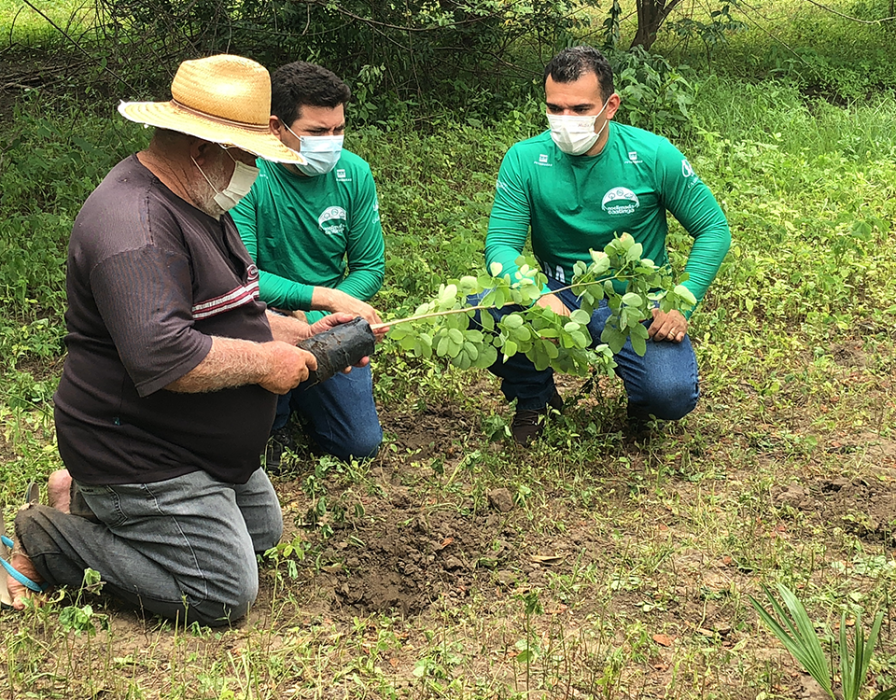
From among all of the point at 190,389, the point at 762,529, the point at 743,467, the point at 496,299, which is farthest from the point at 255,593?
the point at 743,467

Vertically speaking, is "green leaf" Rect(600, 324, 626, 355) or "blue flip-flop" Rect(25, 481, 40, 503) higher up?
"green leaf" Rect(600, 324, 626, 355)

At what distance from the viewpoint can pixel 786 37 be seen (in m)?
11.8

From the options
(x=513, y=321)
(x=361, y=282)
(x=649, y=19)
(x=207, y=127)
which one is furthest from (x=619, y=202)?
(x=649, y=19)

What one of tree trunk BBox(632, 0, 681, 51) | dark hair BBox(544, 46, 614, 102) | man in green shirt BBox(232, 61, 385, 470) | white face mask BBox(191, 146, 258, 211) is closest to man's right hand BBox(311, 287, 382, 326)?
man in green shirt BBox(232, 61, 385, 470)

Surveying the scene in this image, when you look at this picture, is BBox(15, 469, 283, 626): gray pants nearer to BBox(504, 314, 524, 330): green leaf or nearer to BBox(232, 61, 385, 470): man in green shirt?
BBox(232, 61, 385, 470): man in green shirt

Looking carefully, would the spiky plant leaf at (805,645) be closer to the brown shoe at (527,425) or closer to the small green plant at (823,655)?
the small green plant at (823,655)

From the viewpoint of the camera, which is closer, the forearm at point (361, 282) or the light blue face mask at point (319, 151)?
the light blue face mask at point (319, 151)

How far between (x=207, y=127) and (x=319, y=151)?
1237mm

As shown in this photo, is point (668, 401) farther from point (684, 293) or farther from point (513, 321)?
point (513, 321)

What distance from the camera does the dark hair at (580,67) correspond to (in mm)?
4195

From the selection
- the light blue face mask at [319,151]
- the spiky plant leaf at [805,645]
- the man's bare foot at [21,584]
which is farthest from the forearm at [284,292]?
the spiky plant leaf at [805,645]

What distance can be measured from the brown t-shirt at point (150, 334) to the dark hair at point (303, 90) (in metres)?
0.96

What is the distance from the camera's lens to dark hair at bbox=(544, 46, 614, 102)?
420 cm

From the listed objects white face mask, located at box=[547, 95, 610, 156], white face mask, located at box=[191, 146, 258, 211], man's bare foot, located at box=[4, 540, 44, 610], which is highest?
white face mask, located at box=[191, 146, 258, 211]
